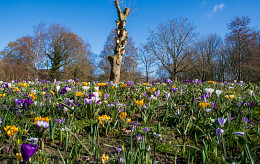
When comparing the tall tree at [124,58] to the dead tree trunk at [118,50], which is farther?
the tall tree at [124,58]

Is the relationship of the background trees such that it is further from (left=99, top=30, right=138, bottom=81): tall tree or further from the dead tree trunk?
the dead tree trunk

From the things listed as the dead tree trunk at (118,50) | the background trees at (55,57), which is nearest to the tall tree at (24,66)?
the background trees at (55,57)

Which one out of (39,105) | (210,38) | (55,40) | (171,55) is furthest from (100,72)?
(39,105)

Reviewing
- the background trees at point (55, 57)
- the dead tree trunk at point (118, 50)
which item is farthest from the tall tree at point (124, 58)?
the dead tree trunk at point (118, 50)

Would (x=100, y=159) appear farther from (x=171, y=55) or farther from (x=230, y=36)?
(x=230, y=36)

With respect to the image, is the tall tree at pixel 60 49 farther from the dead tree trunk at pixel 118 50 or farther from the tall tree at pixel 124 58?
the dead tree trunk at pixel 118 50

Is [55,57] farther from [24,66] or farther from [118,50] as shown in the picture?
[118,50]

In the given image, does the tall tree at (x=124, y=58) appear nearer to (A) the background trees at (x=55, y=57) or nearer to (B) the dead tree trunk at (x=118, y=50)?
(A) the background trees at (x=55, y=57)

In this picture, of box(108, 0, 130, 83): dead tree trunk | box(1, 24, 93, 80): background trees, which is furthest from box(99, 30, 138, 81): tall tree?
box(108, 0, 130, 83): dead tree trunk

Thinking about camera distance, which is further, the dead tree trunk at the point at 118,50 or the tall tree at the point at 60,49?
the tall tree at the point at 60,49

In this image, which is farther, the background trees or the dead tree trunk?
the background trees

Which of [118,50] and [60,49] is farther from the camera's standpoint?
[60,49]

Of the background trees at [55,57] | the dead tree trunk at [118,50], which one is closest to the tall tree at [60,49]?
the background trees at [55,57]

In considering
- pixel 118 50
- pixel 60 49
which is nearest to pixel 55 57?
pixel 60 49
